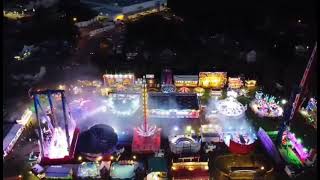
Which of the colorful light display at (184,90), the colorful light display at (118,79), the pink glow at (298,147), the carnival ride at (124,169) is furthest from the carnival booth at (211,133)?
the colorful light display at (118,79)

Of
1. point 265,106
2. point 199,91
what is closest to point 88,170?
point 199,91

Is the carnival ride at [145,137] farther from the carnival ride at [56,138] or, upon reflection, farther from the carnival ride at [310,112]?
the carnival ride at [310,112]

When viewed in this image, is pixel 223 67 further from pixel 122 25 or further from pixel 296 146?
pixel 122 25

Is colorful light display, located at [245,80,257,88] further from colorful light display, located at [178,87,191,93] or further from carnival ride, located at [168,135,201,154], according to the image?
carnival ride, located at [168,135,201,154]

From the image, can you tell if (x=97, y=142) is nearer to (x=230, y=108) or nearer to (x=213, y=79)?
(x=230, y=108)

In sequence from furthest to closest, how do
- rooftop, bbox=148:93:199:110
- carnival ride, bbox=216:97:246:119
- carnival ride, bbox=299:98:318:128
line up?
carnival ride, bbox=216:97:246:119 → rooftop, bbox=148:93:199:110 → carnival ride, bbox=299:98:318:128

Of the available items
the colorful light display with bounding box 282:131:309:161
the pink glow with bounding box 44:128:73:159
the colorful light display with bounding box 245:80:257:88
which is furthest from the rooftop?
the pink glow with bounding box 44:128:73:159
